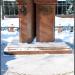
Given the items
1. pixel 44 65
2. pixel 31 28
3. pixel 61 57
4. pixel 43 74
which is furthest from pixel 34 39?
pixel 43 74

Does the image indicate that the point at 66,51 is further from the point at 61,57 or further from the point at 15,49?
the point at 15,49

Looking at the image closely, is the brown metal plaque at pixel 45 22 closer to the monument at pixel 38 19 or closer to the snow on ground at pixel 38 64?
the monument at pixel 38 19

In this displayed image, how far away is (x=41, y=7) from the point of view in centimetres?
430

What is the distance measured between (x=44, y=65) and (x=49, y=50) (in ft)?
2.03

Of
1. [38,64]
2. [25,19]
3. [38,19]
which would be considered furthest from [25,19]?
[38,64]

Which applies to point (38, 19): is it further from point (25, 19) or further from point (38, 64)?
point (38, 64)

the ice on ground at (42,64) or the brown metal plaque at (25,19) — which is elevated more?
the brown metal plaque at (25,19)

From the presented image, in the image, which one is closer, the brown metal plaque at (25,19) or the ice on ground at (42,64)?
the ice on ground at (42,64)

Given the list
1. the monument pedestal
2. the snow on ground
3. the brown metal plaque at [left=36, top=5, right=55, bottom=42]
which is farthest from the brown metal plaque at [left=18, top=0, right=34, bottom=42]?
the snow on ground

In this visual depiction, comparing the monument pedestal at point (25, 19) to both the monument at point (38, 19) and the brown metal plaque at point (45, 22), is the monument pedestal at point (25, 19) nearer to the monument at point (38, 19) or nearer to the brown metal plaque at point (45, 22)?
the monument at point (38, 19)

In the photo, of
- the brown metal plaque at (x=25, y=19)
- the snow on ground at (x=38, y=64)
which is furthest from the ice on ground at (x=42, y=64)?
the brown metal plaque at (x=25, y=19)

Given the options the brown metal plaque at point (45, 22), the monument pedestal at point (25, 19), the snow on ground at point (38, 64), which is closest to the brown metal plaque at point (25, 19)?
the monument pedestal at point (25, 19)

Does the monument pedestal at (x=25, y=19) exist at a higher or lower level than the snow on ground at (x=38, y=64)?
higher

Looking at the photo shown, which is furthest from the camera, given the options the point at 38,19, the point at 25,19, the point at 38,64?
the point at 38,19
